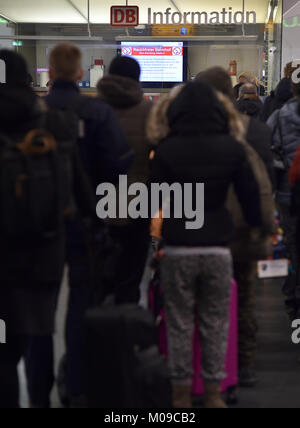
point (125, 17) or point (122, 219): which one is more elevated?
point (125, 17)

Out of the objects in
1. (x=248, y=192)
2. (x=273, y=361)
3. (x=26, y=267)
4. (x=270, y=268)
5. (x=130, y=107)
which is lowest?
(x=273, y=361)

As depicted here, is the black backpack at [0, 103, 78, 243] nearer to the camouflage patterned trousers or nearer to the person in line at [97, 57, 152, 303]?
the camouflage patterned trousers

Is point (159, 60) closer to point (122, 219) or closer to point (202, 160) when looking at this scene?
point (122, 219)

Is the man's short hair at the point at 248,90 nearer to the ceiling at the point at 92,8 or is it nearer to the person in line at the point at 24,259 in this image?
the person in line at the point at 24,259

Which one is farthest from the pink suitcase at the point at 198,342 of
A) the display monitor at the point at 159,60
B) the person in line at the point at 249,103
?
the display monitor at the point at 159,60

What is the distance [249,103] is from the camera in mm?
5789

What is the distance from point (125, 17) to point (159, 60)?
0.94 meters

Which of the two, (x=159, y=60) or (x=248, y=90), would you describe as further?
(x=159, y=60)

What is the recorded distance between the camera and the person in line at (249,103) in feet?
18.9

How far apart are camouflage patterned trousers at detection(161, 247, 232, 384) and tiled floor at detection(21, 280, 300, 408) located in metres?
0.52

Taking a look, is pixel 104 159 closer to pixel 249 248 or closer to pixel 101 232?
pixel 101 232

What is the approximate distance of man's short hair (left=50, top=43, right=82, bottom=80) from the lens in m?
3.36

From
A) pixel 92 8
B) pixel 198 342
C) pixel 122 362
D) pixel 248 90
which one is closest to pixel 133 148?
pixel 198 342

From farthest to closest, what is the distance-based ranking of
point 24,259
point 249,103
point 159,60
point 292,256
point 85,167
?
1. point 159,60
2. point 249,103
3. point 292,256
4. point 85,167
5. point 24,259
